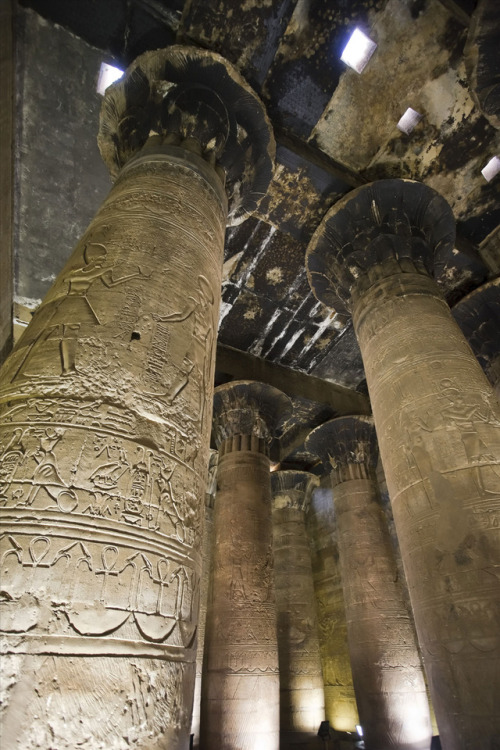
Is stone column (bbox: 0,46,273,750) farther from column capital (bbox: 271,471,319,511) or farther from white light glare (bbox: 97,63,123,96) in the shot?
column capital (bbox: 271,471,319,511)

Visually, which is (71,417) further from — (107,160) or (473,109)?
(473,109)

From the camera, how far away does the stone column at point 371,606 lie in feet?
18.4

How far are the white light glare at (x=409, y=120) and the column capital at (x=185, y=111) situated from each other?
2.06 metres

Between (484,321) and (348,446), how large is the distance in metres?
3.29

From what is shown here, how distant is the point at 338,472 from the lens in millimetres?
7922

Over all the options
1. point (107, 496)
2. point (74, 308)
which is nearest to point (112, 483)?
point (107, 496)

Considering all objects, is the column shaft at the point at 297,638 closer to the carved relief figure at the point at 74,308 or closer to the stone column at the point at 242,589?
the stone column at the point at 242,589

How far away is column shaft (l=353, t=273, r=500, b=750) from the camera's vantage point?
2359 mm

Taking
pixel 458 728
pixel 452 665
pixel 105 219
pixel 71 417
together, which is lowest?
pixel 458 728

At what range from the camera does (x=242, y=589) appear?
5684 mm

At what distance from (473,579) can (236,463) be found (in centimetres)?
474

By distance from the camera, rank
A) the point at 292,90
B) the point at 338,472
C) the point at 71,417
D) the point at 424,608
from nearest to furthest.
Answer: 1. the point at 71,417
2. the point at 424,608
3. the point at 292,90
4. the point at 338,472

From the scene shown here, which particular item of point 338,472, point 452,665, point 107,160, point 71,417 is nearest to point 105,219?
point 71,417

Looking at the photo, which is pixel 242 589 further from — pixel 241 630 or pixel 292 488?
pixel 292 488
